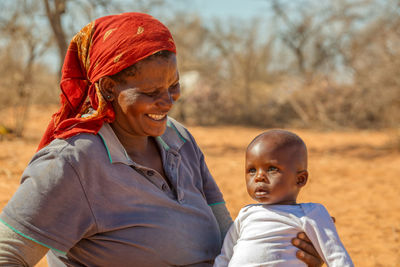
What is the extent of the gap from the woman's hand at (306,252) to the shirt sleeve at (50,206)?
0.82m

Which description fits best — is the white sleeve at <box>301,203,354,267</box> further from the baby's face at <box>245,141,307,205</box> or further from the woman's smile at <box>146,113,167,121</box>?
the woman's smile at <box>146,113,167,121</box>

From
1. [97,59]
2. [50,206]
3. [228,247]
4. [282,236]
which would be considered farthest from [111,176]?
[282,236]

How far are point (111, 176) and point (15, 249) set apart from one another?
0.41 m

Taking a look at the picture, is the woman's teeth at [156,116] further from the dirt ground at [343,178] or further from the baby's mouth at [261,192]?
the dirt ground at [343,178]

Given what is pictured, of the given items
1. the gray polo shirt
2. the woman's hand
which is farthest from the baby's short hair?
the gray polo shirt

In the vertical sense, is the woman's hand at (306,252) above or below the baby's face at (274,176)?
below

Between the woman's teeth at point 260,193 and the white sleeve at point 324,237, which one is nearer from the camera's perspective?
the white sleeve at point 324,237

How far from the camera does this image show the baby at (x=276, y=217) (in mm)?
1738

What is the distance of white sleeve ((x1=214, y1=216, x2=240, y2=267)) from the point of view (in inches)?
73.5

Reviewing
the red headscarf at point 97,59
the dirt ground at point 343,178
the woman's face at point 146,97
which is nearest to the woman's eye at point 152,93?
the woman's face at point 146,97

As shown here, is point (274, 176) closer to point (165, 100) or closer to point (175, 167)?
point (175, 167)

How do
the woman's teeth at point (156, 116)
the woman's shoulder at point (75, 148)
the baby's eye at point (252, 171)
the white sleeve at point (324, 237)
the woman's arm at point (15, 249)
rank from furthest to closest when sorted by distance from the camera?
the baby's eye at point (252, 171)
the woman's teeth at point (156, 116)
the white sleeve at point (324, 237)
the woman's shoulder at point (75, 148)
the woman's arm at point (15, 249)

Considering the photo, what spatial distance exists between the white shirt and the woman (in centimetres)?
7

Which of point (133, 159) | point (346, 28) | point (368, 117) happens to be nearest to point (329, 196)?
point (133, 159)
